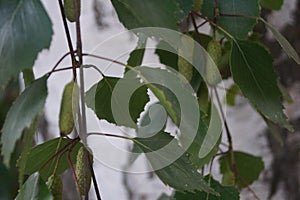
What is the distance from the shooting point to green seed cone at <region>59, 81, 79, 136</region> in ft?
1.07

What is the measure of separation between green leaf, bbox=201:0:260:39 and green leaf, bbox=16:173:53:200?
0.16 m

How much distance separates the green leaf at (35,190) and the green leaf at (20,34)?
66 mm

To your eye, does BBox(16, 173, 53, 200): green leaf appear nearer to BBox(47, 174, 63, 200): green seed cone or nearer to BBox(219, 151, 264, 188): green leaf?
BBox(47, 174, 63, 200): green seed cone

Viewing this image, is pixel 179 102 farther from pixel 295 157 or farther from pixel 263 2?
pixel 295 157

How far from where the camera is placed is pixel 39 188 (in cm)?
32

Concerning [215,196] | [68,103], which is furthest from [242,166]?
[68,103]

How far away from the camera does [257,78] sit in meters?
0.37

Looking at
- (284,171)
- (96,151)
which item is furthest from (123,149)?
(284,171)

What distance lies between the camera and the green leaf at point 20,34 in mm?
274

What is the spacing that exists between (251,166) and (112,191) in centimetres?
31

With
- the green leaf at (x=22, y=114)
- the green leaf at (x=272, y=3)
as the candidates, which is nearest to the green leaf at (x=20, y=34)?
the green leaf at (x=22, y=114)

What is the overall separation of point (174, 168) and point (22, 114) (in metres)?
0.10

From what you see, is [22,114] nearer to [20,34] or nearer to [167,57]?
[20,34]

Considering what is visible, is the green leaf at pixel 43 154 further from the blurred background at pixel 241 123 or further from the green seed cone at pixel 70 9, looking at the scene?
the blurred background at pixel 241 123
